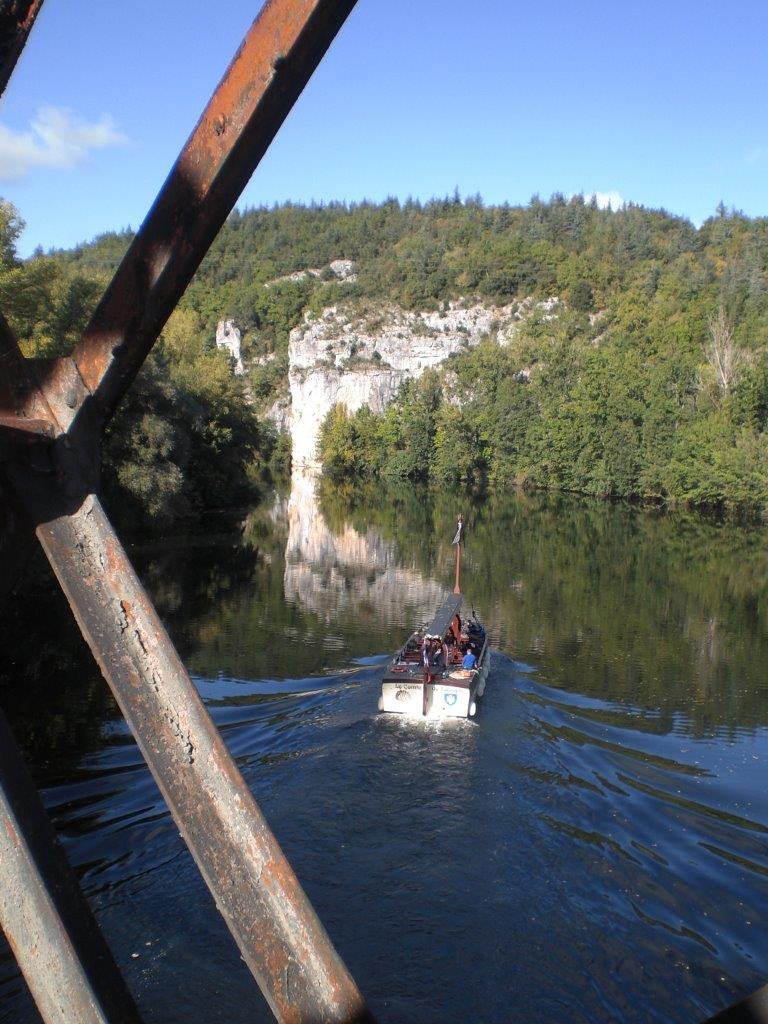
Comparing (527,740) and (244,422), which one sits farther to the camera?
(244,422)

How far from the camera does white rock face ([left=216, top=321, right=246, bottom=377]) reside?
443ft

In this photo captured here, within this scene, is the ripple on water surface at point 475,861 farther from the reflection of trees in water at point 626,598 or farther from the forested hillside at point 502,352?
the forested hillside at point 502,352

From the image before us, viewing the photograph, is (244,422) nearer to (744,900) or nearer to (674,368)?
(674,368)

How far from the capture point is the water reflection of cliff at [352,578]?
2494 cm

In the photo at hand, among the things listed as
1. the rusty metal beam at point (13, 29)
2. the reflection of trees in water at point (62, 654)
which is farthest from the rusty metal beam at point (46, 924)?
the reflection of trees in water at point (62, 654)

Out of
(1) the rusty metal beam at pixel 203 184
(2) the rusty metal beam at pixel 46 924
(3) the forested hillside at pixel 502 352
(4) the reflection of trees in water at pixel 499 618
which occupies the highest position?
(3) the forested hillside at pixel 502 352

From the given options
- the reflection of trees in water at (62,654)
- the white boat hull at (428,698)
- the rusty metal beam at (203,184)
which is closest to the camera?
the rusty metal beam at (203,184)

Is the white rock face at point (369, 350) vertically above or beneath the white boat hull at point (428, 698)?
above

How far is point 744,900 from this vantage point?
9.41 metres

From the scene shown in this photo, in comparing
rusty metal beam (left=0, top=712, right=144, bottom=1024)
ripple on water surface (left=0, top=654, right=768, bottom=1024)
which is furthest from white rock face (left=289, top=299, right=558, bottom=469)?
rusty metal beam (left=0, top=712, right=144, bottom=1024)

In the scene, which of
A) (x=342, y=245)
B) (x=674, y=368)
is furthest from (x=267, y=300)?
(x=674, y=368)

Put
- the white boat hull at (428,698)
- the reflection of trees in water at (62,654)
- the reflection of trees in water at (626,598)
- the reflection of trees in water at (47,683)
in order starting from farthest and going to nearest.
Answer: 1. the reflection of trees in water at (626,598)
2. the white boat hull at (428,698)
3. the reflection of trees in water at (62,654)
4. the reflection of trees in water at (47,683)

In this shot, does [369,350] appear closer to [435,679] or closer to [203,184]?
[435,679]

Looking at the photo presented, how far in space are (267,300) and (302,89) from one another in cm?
14606
